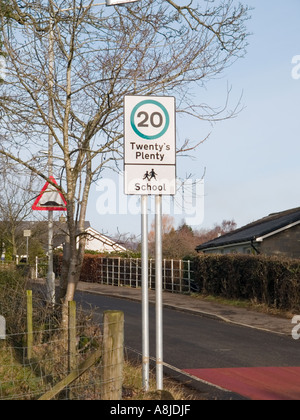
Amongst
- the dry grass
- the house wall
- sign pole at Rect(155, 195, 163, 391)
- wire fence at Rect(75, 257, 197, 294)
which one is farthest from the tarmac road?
the house wall

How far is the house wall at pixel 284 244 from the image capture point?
32.8m

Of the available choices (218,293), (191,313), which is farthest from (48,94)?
(218,293)

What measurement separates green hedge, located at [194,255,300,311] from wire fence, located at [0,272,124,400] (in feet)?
32.7

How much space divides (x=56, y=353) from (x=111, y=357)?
3.04 m

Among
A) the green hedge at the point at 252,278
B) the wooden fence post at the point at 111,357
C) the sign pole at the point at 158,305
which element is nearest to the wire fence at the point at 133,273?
the green hedge at the point at 252,278

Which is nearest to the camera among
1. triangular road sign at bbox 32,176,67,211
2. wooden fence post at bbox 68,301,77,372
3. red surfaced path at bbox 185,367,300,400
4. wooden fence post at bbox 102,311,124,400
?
wooden fence post at bbox 102,311,124,400

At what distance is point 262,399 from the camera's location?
877 cm

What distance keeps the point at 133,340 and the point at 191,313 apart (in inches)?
292

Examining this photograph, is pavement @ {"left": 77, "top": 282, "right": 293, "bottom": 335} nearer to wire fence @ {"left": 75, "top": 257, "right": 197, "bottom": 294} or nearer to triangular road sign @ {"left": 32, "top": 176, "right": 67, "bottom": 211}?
wire fence @ {"left": 75, "top": 257, "right": 197, "bottom": 294}

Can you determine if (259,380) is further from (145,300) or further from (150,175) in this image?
(150,175)

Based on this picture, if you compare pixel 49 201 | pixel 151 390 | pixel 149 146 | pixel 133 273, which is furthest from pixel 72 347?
pixel 133 273

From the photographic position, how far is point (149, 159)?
22.4ft

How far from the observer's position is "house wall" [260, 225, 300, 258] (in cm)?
3281

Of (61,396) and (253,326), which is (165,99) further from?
(253,326)
